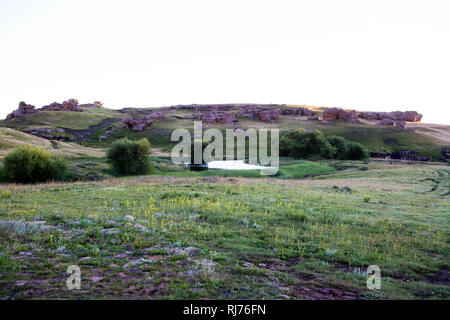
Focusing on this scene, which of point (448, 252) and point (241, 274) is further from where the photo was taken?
point (448, 252)

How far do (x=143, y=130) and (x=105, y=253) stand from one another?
129449mm

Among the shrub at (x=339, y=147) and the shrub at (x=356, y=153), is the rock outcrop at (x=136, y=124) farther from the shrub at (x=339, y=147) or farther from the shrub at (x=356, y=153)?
the shrub at (x=356, y=153)

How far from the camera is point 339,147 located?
84.8 m

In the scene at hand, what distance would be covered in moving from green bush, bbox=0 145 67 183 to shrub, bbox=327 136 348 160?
67253 mm

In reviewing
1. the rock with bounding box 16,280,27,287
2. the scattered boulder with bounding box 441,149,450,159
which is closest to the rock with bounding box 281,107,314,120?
the scattered boulder with bounding box 441,149,450,159

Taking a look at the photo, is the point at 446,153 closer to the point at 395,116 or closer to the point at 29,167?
the point at 395,116

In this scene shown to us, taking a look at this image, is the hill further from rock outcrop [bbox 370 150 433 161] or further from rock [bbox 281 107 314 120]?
rock outcrop [bbox 370 150 433 161]

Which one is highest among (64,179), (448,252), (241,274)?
(241,274)

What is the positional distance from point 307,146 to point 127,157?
49301mm

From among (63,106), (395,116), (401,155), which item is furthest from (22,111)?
(395,116)

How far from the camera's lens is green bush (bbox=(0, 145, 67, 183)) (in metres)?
39.3

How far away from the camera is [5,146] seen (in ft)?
216

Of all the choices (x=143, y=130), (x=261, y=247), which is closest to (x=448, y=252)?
(x=261, y=247)
